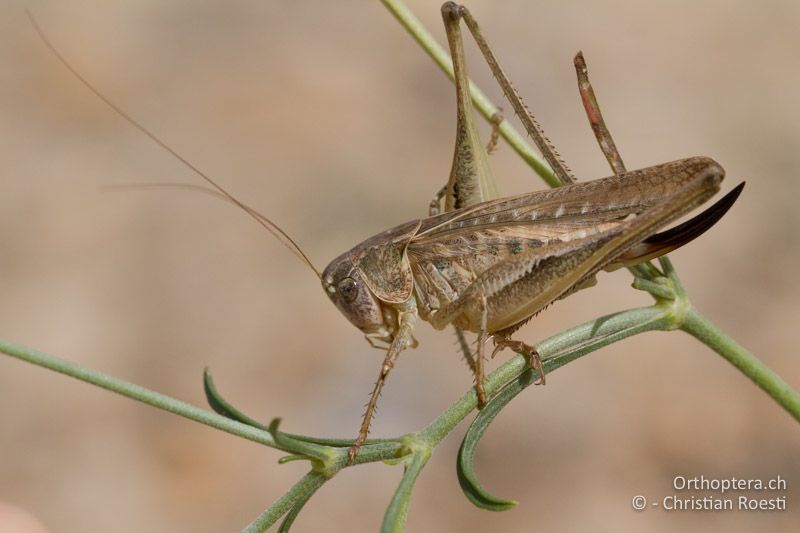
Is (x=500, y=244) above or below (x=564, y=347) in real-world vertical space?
above

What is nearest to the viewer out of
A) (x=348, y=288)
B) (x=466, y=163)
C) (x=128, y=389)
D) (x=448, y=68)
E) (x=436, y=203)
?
(x=128, y=389)

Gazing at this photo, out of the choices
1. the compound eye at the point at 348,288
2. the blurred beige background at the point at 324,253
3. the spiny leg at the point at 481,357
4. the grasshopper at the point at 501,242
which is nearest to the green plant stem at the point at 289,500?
the grasshopper at the point at 501,242

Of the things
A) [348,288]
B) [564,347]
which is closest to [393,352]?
[348,288]

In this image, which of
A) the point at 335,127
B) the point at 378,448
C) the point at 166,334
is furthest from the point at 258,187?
the point at 378,448

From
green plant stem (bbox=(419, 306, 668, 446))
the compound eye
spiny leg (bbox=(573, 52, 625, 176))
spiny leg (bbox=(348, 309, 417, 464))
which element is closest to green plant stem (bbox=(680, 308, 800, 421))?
green plant stem (bbox=(419, 306, 668, 446))

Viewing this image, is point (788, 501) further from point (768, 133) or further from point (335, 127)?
point (335, 127)

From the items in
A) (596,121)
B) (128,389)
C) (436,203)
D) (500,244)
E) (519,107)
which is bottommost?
(128,389)

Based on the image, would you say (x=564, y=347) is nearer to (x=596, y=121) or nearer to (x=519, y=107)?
(x=596, y=121)
